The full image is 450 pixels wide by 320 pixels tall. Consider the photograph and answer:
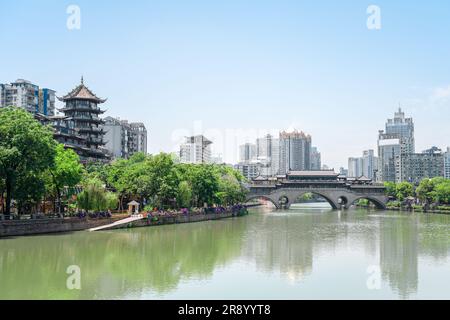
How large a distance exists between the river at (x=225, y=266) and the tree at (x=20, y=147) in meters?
3.61

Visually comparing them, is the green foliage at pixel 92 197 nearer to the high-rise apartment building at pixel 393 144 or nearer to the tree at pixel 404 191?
the tree at pixel 404 191

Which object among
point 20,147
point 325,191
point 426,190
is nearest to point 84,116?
point 20,147

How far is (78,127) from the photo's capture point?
48.6 m

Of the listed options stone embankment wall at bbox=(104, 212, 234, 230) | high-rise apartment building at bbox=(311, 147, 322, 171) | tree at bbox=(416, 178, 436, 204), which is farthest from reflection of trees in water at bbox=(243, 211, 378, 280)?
high-rise apartment building at bbox=(311, 147, 322, 171)

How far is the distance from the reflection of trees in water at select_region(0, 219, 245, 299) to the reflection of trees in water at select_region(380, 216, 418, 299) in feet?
20.7

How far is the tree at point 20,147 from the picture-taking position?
24.6 m

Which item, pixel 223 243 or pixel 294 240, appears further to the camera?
pixel 294 240

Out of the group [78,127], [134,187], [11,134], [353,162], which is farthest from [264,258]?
[353,162]

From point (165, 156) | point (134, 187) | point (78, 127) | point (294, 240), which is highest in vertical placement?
point (78, 127)

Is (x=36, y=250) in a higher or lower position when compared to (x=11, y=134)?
lower
